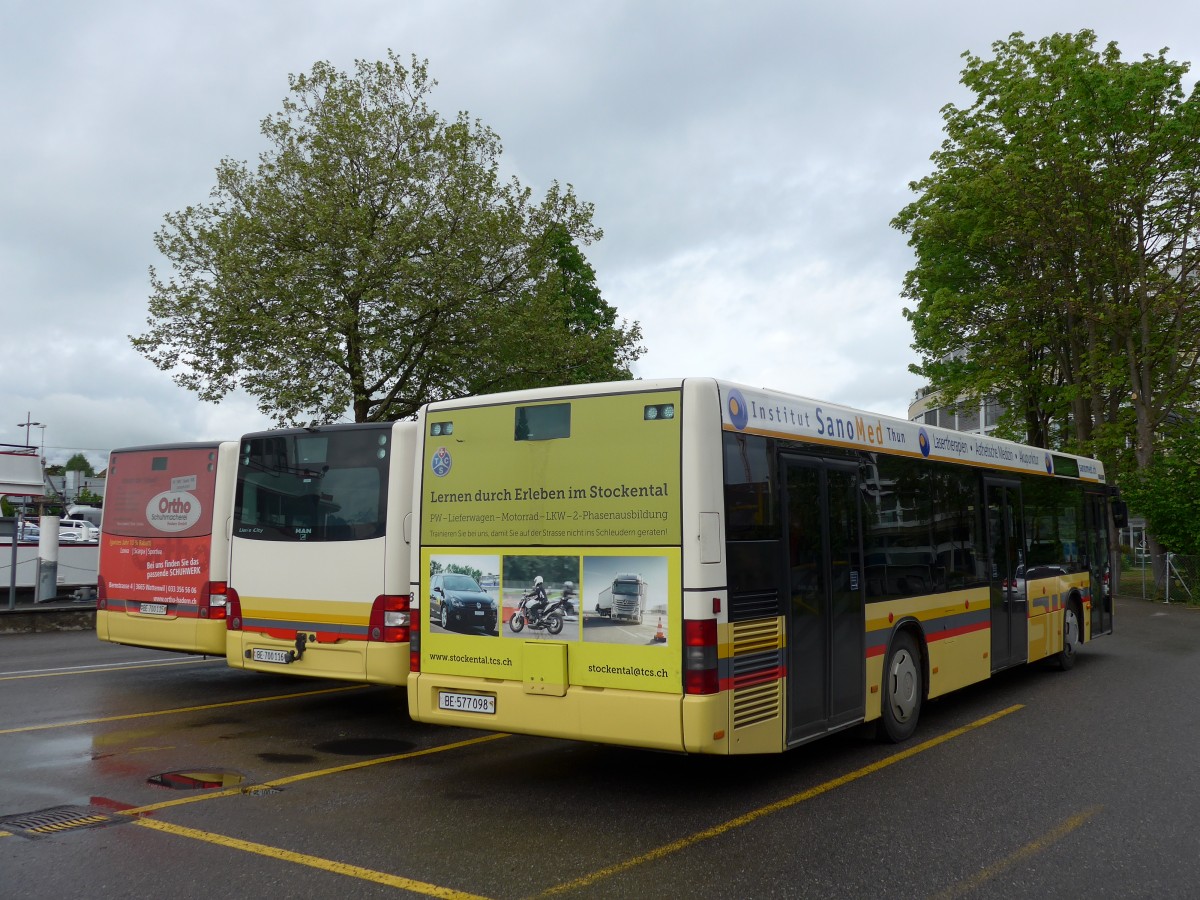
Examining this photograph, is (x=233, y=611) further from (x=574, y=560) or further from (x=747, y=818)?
(x=747, y=818)

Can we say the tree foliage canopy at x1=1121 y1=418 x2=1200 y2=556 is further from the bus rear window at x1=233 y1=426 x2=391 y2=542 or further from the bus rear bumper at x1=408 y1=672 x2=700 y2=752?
the bus rear bumper at x1=408 y1=672 x2=700 y2=752

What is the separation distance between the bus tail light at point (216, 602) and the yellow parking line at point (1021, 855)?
8124 millimetres

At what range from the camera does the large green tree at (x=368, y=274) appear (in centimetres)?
2556

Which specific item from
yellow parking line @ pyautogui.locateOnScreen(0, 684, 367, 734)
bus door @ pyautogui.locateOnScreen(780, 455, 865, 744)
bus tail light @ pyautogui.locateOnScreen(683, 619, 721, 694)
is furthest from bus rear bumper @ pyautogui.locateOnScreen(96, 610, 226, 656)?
bus door @ pyautogui.locateOnScreen(780, 455, 865, 744)

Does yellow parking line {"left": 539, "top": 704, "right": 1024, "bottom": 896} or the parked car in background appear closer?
yellow parking line {"left": 539, "top": 704, "right": 1024, "bottom": 896}

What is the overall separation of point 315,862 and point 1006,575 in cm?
822

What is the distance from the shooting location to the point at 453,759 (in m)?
8.22

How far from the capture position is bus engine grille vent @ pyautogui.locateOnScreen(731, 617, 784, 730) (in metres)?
6.45

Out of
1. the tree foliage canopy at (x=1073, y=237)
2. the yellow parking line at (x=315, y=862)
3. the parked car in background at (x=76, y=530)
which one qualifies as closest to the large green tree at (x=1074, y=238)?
the tree foliage canopy at (x=1073, y=237)

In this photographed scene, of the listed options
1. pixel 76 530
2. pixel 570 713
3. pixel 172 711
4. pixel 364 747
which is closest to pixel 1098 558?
pixel 570 713

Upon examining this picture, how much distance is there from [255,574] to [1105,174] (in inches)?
1005

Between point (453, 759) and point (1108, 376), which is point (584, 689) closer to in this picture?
point (453, 759)

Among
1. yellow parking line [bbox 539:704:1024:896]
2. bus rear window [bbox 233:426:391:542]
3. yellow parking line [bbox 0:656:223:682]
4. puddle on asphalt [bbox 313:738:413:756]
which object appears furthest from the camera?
yellow parking line [bbox 0:656:223:682]

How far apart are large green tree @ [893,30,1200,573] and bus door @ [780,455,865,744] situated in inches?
908
